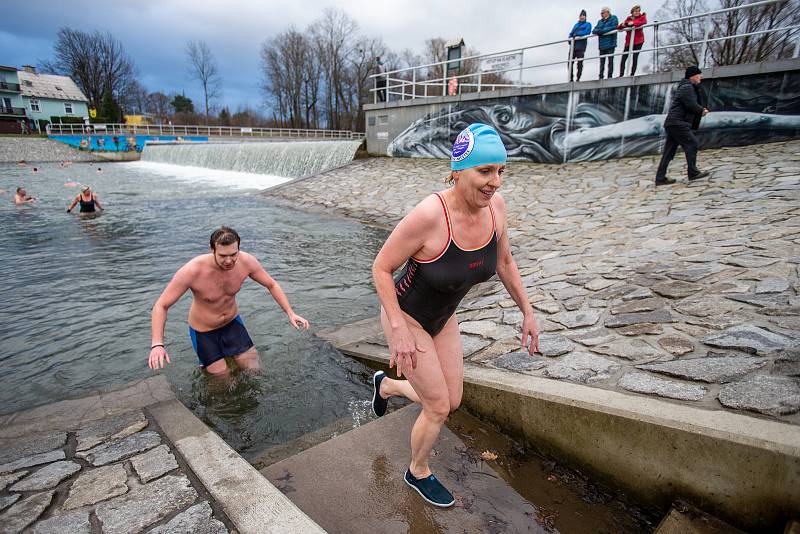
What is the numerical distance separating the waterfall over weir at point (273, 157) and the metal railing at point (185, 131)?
14.3m

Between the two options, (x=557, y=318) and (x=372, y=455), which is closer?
(x=372, y=455)

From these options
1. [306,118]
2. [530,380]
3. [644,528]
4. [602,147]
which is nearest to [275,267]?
[530,380]

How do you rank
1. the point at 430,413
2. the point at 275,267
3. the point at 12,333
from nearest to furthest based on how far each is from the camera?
the point at 430,413
the point at 12,333
the point at 275,267

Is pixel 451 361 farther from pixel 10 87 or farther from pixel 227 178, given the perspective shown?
pixel 10 87

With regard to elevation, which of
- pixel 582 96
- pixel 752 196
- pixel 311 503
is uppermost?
pixel 582 96

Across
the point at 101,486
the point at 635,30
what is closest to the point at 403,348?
the point at 101,486

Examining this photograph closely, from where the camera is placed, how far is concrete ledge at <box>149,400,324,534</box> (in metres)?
2.08

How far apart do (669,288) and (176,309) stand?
22.0 ft

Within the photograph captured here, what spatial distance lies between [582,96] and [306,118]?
→ 53789 mm

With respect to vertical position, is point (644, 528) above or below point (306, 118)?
below

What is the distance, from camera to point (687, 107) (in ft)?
26.3

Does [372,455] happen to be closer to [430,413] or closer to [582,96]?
[430,413]

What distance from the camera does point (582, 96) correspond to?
43.9ft

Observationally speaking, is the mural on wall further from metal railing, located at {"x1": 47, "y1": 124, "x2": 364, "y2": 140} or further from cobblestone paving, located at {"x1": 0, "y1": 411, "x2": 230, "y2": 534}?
metal railing, located at {"x1": 47, "y1": 124, "x2": 364, "y2": 140}
